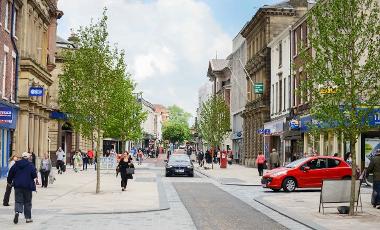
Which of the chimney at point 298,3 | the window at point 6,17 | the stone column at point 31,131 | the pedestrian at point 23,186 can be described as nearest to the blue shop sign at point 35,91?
the stone column at point 31,131

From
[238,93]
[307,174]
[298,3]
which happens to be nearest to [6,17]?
[307,174]

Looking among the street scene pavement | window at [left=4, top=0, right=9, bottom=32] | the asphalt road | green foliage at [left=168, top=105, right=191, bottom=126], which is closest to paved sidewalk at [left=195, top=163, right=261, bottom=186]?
the street scene pavement

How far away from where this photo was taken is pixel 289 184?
26.9 metres

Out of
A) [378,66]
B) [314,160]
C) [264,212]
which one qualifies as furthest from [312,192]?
[378,66]

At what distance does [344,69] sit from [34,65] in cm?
2551

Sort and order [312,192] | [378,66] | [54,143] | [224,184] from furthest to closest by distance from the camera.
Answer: [54,143] → [224,184] → [312,192] → [378,66]

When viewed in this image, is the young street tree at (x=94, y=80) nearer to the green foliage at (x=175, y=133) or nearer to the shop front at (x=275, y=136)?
the shop front at (x=275, y=136)

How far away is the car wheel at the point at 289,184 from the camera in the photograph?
26781mm

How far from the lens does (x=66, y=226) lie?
13961 mm

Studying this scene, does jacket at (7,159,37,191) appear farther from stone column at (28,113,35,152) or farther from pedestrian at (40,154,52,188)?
stone column at (28,113,35,152)

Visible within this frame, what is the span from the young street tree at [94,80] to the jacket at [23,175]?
9.69 m

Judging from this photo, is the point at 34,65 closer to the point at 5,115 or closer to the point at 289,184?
the point at 5,115

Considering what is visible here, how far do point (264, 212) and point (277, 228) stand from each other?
388 cm

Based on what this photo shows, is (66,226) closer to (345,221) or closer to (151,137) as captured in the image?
(345,221)
